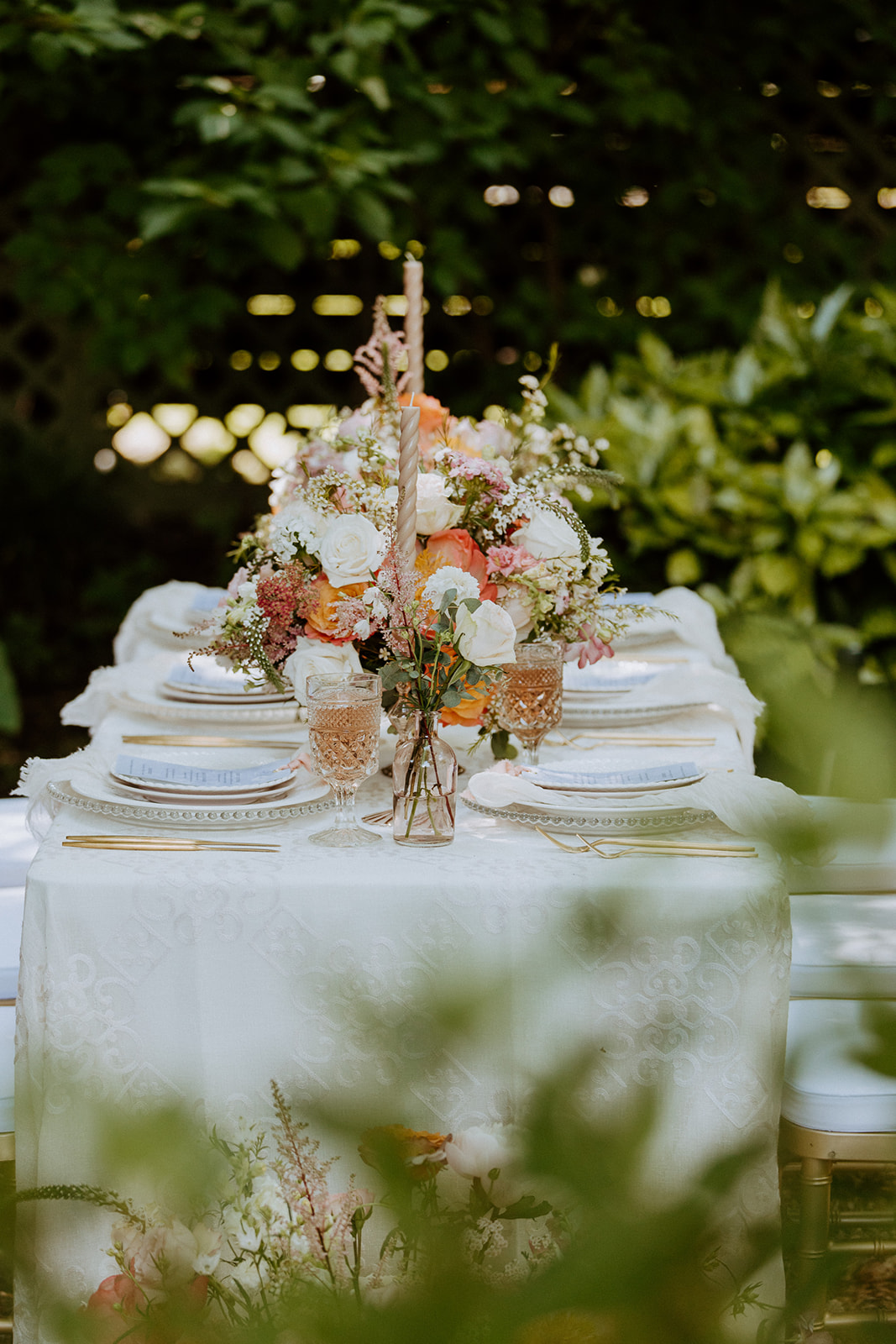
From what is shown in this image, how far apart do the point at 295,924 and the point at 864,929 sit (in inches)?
27.6

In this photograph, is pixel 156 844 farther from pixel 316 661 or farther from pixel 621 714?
pixel 621 714

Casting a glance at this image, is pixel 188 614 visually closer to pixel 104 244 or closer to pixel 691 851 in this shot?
pixel 691 851

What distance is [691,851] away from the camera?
1172 millimetres

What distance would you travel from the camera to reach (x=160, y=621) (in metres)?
2.30

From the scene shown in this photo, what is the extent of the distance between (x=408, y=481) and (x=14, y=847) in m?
0.94

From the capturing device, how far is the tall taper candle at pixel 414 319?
1.73m

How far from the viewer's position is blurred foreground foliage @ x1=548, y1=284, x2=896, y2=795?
3170 mm

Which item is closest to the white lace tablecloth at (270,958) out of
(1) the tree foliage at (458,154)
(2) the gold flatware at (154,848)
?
(2) the gold flatware at (154,848)

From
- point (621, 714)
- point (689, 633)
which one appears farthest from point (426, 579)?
point (689, 633)

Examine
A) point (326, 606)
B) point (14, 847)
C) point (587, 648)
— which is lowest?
point (14, 847)

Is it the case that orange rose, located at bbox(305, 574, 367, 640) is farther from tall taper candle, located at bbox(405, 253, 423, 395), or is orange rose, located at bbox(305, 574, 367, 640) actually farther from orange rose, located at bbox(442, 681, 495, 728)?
tall taper candle, located at bbox(405, 253, 423, 395)

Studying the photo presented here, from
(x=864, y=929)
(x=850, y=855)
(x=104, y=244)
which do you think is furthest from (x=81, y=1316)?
(x=104, y=244)

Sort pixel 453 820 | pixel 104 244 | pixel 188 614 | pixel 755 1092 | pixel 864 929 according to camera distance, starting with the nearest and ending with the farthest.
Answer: pixel 864 929 < pixel 755 1092 < pixel 453 820 < pixel 188 614 < pixel 104 244

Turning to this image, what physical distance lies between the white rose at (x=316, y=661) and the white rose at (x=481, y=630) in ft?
0.53
